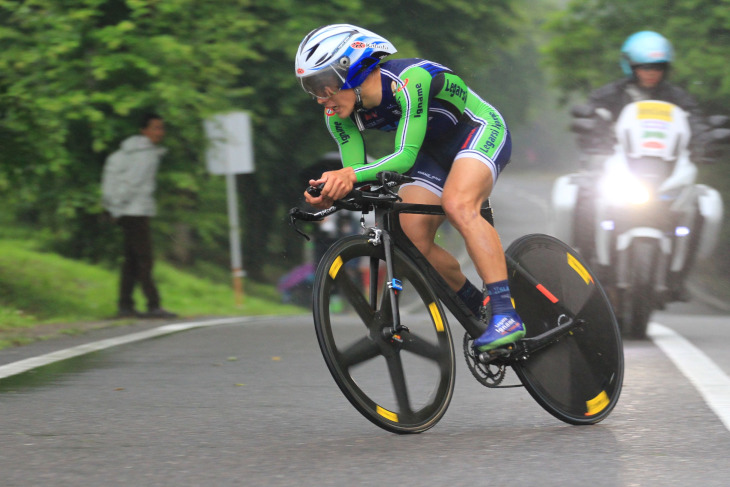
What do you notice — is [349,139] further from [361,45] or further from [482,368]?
[482,368]

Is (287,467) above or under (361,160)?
under

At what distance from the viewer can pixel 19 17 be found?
41.4ft

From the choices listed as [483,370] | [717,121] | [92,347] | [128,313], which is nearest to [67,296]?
[128,313]

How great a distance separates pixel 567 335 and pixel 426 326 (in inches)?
28.5

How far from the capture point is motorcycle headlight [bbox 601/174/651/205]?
28.4 feet

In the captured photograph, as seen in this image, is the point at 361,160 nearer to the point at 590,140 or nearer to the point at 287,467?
the point at 287,467

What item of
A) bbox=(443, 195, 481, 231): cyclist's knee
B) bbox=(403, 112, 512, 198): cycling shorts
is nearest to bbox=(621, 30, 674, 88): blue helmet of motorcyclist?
bbox=(403, 112, 512, 198): cycling shorts

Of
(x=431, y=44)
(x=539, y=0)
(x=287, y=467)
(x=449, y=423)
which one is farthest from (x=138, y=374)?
(x=539, y=0)

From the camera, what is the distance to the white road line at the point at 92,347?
23.3ft

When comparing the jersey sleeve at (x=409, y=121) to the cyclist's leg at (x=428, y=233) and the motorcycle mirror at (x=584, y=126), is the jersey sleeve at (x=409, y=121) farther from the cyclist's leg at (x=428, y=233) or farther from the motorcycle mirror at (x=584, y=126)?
the motorcycle mirror at (x=584, y=126)

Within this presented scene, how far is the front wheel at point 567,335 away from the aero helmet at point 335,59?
44.9 inches

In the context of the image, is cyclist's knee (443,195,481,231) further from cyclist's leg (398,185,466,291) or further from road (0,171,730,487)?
road (0,171,730,487)

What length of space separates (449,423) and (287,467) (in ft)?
3.88

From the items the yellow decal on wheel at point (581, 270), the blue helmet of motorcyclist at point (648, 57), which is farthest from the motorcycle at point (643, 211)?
the yellow decal on wheel at point (581, 270)
